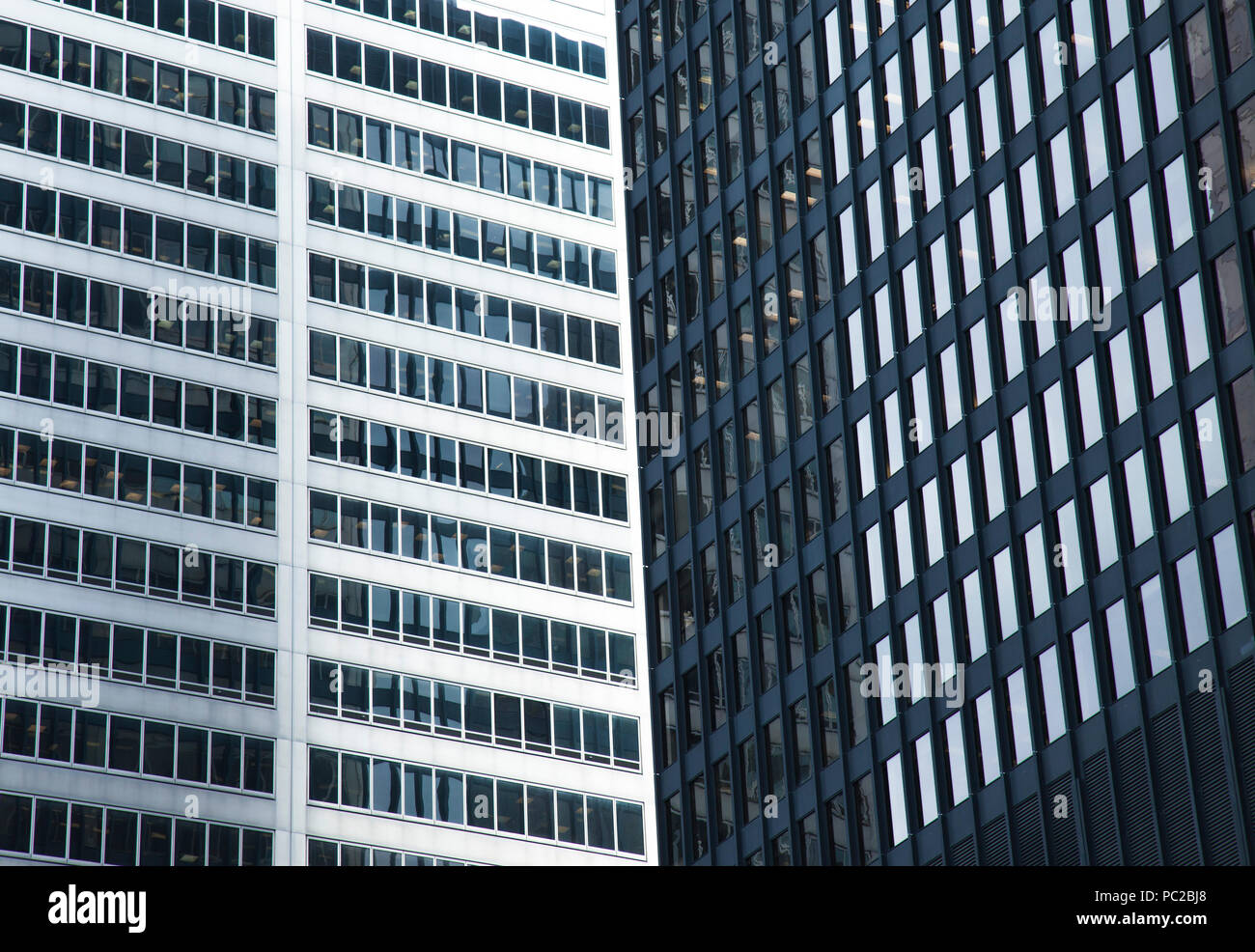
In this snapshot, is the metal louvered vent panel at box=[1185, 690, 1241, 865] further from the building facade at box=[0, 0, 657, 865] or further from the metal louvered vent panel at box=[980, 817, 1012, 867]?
the building facade at box=[0, 0, 657, 865]

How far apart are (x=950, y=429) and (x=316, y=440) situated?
125 ft

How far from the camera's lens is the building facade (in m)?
89.5

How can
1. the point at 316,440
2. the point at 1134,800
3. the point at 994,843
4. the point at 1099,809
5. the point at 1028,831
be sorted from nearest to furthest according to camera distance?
1. the point at 1134,800
2. the point at 1099,809
3. the point at 1028,831
4. the point at 994,843
5. the point at 316,440

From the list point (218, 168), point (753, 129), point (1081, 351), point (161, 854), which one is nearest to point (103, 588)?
point (161, 854)

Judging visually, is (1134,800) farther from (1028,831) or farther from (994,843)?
(994,843)

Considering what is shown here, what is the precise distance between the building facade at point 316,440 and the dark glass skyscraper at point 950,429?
1764 centimetres

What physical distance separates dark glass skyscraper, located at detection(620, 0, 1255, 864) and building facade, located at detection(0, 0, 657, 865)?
695 inches

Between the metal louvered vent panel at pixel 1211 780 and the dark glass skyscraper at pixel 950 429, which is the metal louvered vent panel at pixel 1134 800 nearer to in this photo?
the dark glass skyscraper at pixel 950 429

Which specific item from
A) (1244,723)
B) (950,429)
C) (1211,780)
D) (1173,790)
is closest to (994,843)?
(1173,790)

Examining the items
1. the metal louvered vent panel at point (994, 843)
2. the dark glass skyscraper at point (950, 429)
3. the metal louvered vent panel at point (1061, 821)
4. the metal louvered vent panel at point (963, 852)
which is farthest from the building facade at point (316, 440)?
the metal louvered vent panel at point (1061, 821)

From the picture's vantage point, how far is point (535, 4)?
106 m

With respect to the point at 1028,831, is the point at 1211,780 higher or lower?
lower

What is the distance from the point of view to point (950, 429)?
6531 cm

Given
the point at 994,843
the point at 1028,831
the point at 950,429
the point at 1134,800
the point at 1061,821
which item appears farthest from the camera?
the point at 950,429
